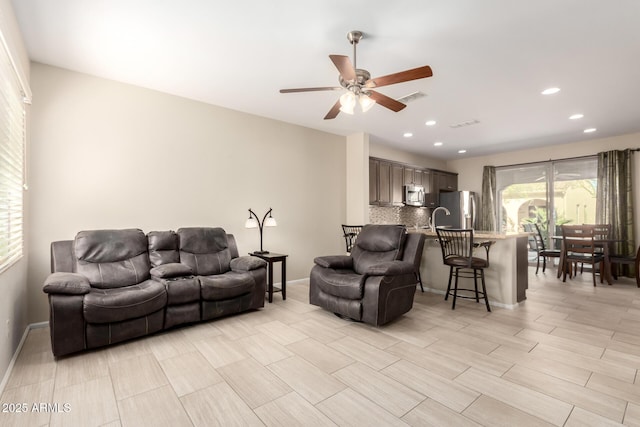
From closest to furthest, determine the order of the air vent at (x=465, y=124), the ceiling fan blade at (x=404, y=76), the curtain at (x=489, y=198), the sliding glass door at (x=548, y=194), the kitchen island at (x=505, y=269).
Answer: the ceiling fan blade at (x=404, y=76)
the kitchen island at (x=505, y=269)
the air vent at (x=465, y=124)
the sliding glass door at (x=548, y=194)
the curtain at (x=489, y=198)

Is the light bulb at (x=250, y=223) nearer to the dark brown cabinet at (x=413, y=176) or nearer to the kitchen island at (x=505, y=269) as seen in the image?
the kitchen island at (x=505, y=269)

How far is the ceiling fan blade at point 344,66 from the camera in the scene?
2130mm

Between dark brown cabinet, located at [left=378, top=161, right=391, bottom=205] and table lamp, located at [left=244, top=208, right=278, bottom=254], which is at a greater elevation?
dark brown cabinet, located at [left=378, top=161, right=391, bottom=205]

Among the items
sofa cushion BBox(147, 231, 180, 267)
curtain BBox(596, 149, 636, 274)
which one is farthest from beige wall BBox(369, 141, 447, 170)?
sofa cushion BBox(147, 231, 180, 267)

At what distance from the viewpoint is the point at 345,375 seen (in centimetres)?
218

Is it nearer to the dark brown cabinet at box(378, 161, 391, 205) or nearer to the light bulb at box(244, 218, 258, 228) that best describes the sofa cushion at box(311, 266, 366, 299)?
the light bulb at box(244, 218, 258, 228)

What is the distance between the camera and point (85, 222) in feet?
10.9

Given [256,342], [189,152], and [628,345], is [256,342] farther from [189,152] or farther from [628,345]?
[628,345]

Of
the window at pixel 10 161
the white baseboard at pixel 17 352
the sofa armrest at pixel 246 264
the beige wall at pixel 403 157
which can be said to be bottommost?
the white baseboard at pixel 17 352

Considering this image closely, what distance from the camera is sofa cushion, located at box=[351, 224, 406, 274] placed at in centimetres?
355

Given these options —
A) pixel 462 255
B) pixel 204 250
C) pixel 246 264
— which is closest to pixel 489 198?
pixel 462 255

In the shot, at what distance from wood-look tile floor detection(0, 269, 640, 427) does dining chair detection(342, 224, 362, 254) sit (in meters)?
2.01

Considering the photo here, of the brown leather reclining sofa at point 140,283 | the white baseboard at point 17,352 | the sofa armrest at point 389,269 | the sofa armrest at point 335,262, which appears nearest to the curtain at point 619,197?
the sofa armrest at point 389,269

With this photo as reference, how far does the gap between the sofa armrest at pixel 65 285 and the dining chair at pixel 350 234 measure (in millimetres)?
3597
